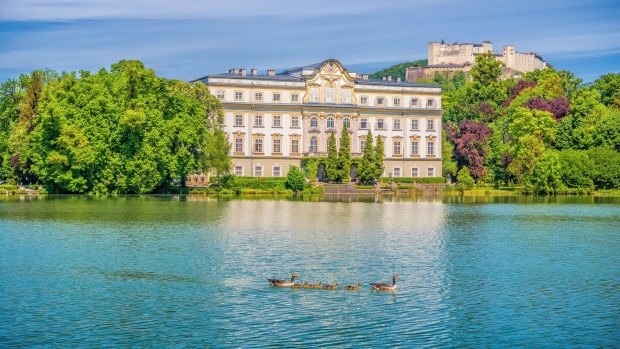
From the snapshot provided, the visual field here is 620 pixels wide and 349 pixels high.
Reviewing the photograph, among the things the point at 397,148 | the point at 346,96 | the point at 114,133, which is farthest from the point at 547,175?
the point at 114,133

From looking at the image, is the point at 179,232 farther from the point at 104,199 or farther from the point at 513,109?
the point at 513,109

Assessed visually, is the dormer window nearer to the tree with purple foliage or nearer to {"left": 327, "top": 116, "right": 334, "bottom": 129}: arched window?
{"left": 327, "top": 116, "right": 334, "bottom": 129}: arched window

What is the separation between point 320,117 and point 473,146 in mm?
15659

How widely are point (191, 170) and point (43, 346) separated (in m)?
52.2

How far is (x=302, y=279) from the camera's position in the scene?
955 inches

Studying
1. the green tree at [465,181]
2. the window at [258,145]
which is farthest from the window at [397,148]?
the window at [258,145]

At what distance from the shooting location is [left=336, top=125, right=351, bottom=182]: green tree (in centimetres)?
8275

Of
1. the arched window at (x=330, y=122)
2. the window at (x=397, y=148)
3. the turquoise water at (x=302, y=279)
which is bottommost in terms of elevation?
the turquoise water at (x=302, y=279)

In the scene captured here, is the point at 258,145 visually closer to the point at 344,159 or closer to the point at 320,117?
the point at 320,117

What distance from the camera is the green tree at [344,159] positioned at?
8275 centimetres

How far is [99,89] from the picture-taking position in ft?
206

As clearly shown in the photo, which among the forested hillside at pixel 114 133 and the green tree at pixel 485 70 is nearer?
the forested hillside at pixel 114 133

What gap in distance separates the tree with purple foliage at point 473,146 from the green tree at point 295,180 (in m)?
18.7

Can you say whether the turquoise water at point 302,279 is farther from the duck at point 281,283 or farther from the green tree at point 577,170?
the green tree at point 577,170
